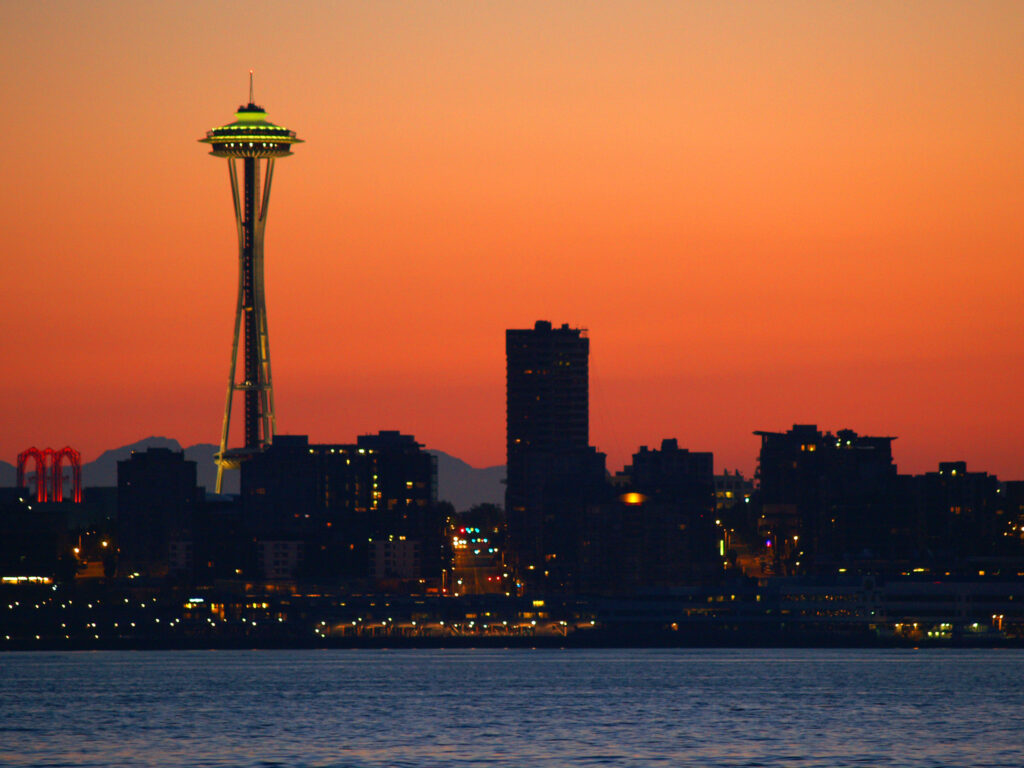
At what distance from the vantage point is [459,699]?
565 feet

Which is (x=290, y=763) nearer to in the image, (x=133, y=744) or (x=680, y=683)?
(x=133, y=744)

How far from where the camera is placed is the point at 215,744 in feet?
411

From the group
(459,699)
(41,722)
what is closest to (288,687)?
(459,699)

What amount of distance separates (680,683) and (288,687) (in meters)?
39.3

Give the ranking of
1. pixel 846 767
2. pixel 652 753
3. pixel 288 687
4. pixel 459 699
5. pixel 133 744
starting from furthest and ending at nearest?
1. pixel 288 687
2. pixel 459 699
3. pixel 133 744
4. pixel 652 753
5. pixel 846 767

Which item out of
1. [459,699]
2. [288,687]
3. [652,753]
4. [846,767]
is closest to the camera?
[846,767]

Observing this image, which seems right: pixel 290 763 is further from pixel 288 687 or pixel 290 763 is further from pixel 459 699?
pixel 288 687

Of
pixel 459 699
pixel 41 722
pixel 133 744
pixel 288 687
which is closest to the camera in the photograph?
pixel 133 744

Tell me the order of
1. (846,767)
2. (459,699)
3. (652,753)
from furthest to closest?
(459,699) → (652,753) → (846,767)

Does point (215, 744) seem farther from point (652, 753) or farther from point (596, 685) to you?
point (596, 685)

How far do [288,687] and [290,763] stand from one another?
85.2m

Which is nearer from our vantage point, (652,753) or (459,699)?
(652,753)

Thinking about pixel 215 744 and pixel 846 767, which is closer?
pixel 846 767

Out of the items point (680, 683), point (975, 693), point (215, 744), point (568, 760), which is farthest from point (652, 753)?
point (680, 683)
